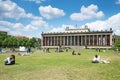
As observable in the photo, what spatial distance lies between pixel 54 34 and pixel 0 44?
186 ft

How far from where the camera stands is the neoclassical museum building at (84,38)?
6880 inches

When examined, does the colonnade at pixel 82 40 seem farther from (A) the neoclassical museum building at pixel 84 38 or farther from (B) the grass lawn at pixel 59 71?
(B) the grass lawn at pixel 59 71

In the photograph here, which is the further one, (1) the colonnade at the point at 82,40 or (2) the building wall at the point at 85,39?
(1) the colonnade at the point at 82,40

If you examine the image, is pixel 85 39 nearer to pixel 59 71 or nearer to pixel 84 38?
pixel 84 38

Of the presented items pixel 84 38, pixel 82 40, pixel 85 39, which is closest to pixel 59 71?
pixel 85 39

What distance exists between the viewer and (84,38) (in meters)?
186

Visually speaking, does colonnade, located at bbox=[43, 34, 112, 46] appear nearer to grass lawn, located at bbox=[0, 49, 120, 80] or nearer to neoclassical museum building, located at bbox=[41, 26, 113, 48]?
neoclassical museum building, located at bbox=[41, 26, 113, 48]

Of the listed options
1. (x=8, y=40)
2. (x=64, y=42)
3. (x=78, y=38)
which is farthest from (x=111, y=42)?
(x=8, y=40)

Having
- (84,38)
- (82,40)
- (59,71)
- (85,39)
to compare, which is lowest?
(59,71)

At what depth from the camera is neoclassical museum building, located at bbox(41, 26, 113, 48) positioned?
17475cm

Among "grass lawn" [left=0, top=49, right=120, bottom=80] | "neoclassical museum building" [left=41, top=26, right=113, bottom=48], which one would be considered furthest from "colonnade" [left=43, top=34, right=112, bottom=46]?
"grass lawn" [left=0, top=49, right=120, bottom=80]

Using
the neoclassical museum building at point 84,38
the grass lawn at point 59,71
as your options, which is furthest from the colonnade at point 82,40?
the grass lawn at point 59,71

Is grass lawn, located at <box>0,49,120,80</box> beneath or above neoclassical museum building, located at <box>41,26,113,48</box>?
beneath

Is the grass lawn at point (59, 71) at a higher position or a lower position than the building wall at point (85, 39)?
lower
